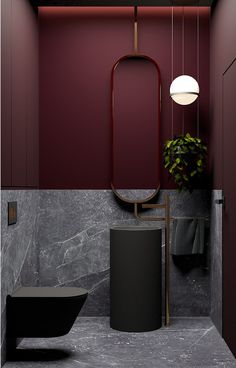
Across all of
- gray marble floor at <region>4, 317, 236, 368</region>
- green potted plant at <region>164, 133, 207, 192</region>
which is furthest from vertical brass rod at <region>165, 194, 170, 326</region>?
green potted plant at <region>164, 133, 207, 192</region>

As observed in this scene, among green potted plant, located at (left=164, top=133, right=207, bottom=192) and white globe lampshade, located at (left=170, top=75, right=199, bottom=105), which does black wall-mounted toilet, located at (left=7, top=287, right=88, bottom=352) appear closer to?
green potted plant, located at (left=164, top=133, right=207, bottom=192)

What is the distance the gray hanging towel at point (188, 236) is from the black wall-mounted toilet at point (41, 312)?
0.96m

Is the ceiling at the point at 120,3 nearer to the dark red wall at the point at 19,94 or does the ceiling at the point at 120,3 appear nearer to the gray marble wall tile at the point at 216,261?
the dark red wall at the point at 19,94

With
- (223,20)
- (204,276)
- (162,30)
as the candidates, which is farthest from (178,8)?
(204,276)

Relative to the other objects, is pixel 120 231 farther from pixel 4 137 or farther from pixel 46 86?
pixel 46 86

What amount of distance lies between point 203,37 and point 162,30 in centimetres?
31

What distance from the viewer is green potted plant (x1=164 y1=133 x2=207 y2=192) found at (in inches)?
134

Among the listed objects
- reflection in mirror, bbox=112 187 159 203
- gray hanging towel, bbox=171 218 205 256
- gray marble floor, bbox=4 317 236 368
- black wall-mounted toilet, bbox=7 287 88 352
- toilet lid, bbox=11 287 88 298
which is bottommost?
gray marble floor, bbox=4 317 236 368

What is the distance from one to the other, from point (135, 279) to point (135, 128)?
3.67ft

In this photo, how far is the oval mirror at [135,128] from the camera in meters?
3.64

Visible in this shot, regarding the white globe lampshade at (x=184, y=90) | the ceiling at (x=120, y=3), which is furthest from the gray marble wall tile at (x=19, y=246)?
the ceiling at (x=120, y=3)

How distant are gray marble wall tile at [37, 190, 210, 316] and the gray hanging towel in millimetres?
123

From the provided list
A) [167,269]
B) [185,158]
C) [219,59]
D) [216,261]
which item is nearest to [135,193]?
[185,158]

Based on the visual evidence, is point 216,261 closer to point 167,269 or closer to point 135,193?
point 167,269
